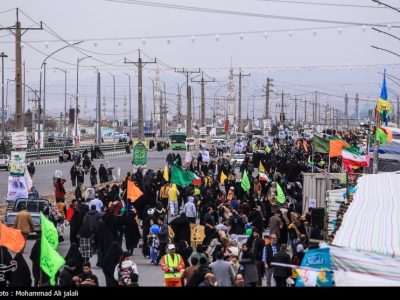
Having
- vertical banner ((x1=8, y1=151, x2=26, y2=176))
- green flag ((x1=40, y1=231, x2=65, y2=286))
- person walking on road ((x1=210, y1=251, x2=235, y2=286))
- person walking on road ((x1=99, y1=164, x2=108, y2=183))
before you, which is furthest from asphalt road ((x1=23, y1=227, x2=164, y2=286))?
person walking on road ((x1=99, y1=164, x2=108, y2=183))

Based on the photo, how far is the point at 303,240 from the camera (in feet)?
66.4

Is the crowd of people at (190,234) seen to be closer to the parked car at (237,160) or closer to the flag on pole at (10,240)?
the flag on pole at (10,240)

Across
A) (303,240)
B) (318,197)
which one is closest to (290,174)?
(318,197)

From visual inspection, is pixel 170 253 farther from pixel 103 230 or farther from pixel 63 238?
pixel 63 238

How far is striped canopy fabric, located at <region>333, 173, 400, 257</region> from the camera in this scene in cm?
1351

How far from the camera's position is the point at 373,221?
15.9 meters

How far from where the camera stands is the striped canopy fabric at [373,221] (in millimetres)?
13508

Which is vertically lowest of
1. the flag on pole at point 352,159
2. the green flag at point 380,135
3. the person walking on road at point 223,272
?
the person walking on road at point 223,272

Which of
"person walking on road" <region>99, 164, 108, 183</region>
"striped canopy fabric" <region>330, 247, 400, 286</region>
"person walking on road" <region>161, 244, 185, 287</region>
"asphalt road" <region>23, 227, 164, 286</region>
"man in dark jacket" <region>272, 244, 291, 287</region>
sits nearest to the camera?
"striped canopy fabric" <region>330, 247, 400, 286</region>

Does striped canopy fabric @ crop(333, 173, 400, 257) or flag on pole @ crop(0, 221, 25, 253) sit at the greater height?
striped canopy fabric @ crop(333, 173, 400, 257)

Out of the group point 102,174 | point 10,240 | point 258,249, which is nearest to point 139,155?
point 102,174

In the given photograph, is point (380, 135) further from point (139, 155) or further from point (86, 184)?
point (86, 184)

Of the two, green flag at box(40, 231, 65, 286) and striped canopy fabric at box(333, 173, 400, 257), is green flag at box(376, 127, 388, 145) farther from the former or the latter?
green flag at box(40, 231, 65, 286)

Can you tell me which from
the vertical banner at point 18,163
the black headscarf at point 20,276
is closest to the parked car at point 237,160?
the vertical banner at point 18,163
